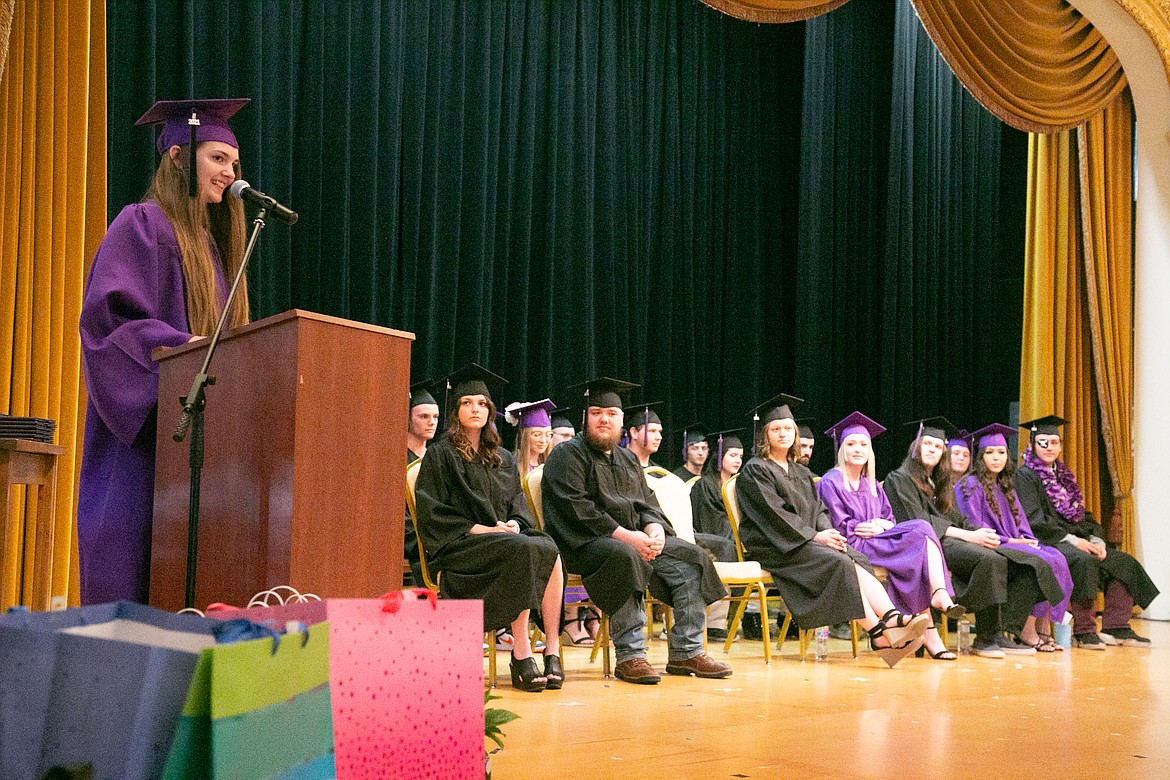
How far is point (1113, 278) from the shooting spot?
10109 millimetres

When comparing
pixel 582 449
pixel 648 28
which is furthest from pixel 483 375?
pixel 648 28

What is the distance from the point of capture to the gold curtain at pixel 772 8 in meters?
6.94

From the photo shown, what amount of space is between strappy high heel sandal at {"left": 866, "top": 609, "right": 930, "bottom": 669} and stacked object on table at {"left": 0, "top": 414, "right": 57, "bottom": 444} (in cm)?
443

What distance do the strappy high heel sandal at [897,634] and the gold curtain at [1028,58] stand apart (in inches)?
157

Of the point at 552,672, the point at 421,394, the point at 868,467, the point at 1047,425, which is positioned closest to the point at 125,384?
the point at 552,672

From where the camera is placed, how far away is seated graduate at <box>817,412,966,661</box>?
7.36 meters

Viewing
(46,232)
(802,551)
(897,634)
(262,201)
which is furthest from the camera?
(802,551)

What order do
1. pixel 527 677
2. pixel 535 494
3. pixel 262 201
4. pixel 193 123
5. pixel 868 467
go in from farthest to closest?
1. pixel 868 467
2. pixel 535 494
3. pixel 527 677
4. pixel 193 123
5. pixel 262 201

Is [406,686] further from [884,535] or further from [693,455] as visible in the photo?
[693,455]

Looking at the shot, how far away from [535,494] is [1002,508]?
12.5 feet

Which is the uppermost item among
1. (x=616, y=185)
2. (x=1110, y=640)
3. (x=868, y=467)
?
(x=616, y=185)

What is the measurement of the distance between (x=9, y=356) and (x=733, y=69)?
7661 millimetres

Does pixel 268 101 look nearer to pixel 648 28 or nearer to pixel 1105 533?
pixel 648 28

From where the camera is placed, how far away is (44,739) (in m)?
1.24
